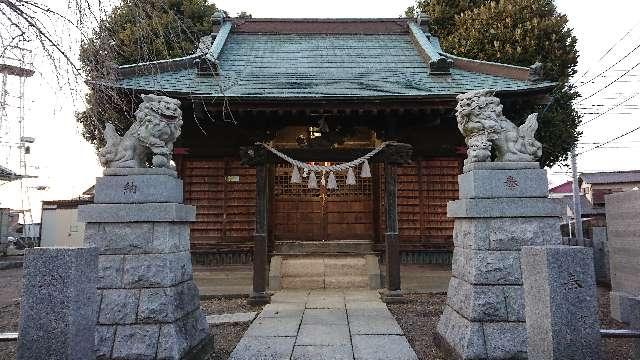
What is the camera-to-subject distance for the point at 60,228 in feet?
68.4

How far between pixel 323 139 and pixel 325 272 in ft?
11.7

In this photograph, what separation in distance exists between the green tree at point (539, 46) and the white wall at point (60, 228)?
2069 centimetres

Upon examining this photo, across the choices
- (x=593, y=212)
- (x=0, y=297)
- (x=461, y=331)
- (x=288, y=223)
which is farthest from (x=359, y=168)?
(x=593, y=212)

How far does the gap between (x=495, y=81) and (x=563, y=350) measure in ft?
27.2

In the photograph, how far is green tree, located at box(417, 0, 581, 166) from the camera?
1441 cm

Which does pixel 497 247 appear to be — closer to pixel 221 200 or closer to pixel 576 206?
pixel 221 200

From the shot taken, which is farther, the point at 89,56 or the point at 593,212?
the point at 593,212

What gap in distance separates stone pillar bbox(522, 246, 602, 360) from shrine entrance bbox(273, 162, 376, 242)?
8.74m

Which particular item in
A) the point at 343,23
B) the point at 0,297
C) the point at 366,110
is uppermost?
the point at 343,23

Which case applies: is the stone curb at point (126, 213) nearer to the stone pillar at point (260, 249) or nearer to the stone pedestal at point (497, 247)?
the stone pedestal at point (497, 247)

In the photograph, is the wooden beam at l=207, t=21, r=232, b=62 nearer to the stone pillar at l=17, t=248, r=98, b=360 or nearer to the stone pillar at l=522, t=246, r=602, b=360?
the stone pillar at l=17, t=248, r=98, b=360

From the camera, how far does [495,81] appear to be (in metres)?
9.88

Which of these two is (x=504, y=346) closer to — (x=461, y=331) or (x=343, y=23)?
(x=461, y=331)

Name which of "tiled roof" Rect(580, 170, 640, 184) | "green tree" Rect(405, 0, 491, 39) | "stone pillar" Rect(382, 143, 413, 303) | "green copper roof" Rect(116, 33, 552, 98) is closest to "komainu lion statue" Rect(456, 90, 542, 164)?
"green copper roof" Rect(116, 33, 552, 98)
